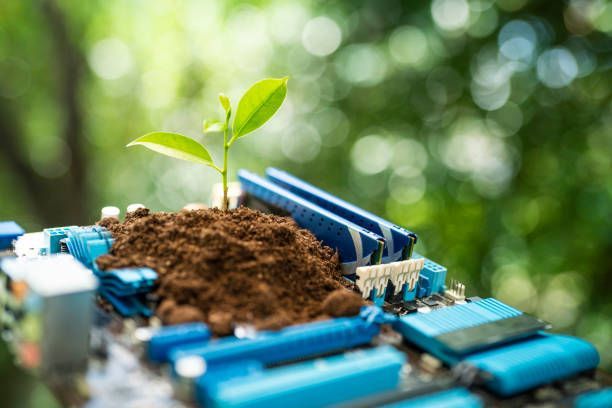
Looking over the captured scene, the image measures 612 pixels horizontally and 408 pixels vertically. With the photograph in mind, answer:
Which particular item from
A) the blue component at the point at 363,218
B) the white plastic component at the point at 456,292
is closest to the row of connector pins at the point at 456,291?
the white plastic component at the point at 456,292

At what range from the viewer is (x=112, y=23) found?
15.5 ft

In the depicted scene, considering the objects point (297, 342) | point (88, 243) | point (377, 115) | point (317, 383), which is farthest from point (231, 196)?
point (377, 115)

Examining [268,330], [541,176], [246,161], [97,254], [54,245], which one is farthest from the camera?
[246,161]

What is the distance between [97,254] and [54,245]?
0.91ft

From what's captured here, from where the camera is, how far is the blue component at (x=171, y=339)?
1918 millimetres

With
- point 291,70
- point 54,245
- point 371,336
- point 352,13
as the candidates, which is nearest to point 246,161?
point 291,70

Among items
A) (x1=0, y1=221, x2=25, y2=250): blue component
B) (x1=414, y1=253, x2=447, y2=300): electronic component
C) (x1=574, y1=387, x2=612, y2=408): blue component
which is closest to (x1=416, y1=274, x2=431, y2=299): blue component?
(x1=414, y1=253, x2=447, y2=300): electronic component

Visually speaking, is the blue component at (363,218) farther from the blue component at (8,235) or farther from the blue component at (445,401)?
the blue component at (8,235)

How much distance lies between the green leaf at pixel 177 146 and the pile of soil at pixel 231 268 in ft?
0.73

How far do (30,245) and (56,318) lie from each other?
891 mm

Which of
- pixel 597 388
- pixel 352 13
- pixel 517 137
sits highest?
pixel 352 13

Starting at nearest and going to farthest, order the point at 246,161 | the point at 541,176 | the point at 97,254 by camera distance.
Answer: the point at 97,254 → the point at 541,176 → the point at 246,161

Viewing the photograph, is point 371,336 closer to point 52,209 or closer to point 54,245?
point 54,245

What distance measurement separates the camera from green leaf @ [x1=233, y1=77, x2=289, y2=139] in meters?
2.66
